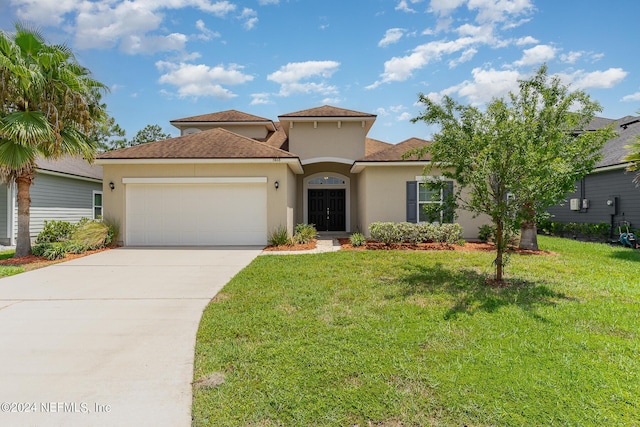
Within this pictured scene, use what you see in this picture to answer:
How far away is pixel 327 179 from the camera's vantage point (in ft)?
56.3

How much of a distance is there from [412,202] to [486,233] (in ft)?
9.25

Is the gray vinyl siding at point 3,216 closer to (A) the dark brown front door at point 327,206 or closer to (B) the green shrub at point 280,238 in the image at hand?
(B) the green shrub at point 280,238

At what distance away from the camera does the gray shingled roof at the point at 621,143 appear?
538 inches

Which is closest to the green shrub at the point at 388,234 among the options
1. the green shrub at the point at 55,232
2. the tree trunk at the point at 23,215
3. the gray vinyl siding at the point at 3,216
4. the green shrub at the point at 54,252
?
the green shrub at the point at 54,252

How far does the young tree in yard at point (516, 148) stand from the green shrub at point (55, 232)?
44.6ft

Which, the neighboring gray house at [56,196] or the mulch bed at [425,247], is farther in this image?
the neighboring gray house at [56,196]

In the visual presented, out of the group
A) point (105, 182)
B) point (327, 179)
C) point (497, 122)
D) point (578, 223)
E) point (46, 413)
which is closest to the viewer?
point (46, 413)

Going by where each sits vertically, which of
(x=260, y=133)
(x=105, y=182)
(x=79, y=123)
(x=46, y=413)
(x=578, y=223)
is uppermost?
(x=260, y=133)

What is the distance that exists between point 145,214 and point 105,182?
181 cm

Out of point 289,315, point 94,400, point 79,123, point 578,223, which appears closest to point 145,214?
point 79,123

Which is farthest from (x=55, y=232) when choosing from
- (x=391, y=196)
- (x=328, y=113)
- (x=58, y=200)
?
(x=391, y=196)

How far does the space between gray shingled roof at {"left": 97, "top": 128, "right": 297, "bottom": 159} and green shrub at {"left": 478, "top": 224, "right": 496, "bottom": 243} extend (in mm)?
7314

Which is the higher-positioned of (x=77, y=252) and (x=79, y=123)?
(x=79, y=123)

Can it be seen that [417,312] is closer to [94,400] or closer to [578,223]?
[94,400]
